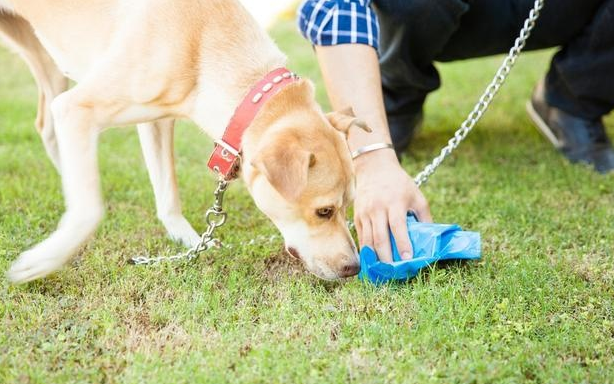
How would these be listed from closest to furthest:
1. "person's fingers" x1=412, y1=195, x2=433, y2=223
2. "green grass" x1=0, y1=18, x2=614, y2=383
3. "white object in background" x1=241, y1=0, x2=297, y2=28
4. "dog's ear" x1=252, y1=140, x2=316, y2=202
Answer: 1. "green grass" x1=0, y1=18, x2=614, y2=383
2. "dog's ear" x1=252, y1=140, x2=316, y2=202
3. "person's fingers" x1=412, y1=195, x2=433, y2=223
4. "white object in background" x1=241, y1=0, x2=297, y2=28

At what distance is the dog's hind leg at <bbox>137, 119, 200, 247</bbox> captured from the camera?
3.76 meters

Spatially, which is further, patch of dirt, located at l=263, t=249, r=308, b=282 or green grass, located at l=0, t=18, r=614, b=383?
patch of dirt, located at l=263, t=249, r=308, b=282

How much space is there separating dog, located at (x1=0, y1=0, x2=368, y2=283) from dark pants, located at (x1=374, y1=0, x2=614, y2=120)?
4.79ft

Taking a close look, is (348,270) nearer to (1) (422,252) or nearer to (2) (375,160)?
(1) (422,252)

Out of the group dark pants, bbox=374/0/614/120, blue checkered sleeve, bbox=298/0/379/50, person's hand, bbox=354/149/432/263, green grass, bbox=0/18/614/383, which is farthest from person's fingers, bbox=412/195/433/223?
dark pants, bbox=374/0/614/120

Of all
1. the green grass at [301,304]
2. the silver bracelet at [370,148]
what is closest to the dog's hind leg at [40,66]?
the green grass at [301,304]

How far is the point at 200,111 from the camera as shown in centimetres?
324

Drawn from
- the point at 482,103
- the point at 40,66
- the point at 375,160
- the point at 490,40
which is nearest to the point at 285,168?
the point at 375,160

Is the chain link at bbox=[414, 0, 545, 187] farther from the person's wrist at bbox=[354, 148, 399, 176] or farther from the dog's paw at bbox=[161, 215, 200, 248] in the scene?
the dog's paw at bbox=[161, 215, 200, 248]

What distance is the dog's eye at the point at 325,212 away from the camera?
3045 mm

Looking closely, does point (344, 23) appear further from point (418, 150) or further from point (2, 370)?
point (2, 370)

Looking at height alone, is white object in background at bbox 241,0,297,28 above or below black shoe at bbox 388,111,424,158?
below

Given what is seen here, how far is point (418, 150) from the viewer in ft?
17.2

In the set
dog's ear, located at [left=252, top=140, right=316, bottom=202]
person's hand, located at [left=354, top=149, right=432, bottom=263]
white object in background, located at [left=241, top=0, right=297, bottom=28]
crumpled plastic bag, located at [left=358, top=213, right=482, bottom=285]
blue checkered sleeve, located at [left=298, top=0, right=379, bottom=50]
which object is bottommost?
white object in background, located at [left=241, top=0, right=297, bottom=28]
